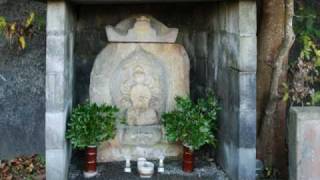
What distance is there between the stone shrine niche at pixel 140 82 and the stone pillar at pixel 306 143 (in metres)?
1.31

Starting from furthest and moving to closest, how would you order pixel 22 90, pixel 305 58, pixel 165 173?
pixel 22 90
pixel 305 58
pixel 165 173

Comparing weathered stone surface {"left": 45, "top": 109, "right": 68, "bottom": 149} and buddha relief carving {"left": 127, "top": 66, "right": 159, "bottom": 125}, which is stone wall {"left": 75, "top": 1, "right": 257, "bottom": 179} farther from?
weathered stone surface {"left": 45, "top": 109, "right": 68, "bottom": 149}

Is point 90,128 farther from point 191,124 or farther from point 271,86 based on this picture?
point 271,86

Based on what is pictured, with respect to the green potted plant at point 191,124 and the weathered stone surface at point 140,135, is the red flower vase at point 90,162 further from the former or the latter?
the green potted plant at point 191,124

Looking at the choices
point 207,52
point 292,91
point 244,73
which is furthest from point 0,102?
point 292,91

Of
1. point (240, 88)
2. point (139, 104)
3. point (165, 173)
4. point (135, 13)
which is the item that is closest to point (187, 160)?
point (165, 173)

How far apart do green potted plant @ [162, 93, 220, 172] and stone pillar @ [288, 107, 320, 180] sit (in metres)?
0.79

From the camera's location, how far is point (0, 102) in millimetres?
4832

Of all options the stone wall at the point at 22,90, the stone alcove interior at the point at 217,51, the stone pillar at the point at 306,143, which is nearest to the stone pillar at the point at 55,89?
the stone alcove interior at the point at 217,51

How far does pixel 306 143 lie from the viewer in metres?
3.67

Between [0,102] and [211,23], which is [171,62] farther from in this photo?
[0,102]

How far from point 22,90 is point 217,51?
6.98ft

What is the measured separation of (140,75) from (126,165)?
3.05ft

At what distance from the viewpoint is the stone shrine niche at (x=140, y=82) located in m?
4.53
